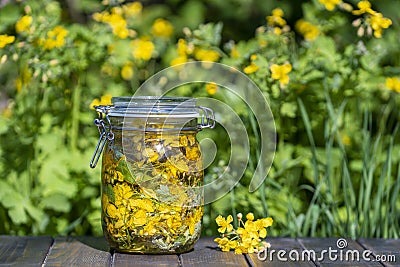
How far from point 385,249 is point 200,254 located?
0.54 m

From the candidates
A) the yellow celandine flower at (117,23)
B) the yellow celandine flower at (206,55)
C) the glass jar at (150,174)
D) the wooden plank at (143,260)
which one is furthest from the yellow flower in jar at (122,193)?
the yellow celandine flower at (206,55)

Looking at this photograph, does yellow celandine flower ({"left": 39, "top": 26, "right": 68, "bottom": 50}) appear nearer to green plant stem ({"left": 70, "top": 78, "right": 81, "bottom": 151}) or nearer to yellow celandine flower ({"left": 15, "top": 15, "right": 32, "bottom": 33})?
yellow celandine flower ({"left": 15, "top": 15, "right": 32, "bottom": 33})

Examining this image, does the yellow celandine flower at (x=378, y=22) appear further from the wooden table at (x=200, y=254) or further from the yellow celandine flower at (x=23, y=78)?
the yellow celandine flower at (x=23, y=78)

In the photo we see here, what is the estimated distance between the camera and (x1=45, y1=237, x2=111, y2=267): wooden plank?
1907 millimetres

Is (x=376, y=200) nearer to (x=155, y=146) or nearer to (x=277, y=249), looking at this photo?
(x=277, y=249)

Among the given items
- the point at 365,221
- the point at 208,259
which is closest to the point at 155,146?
the point at 208,259

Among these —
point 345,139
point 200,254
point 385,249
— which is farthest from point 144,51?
point 385,249

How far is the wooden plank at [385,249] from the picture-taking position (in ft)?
6.46

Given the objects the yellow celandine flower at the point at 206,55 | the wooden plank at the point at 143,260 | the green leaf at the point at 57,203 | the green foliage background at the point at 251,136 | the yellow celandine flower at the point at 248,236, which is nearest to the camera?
the wooden plank at the point at 143,260

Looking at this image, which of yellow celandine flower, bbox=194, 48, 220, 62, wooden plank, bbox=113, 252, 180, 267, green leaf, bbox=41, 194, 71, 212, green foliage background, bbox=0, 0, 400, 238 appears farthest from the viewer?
yellow celandine flower, bbox=194, 48, 220, 62

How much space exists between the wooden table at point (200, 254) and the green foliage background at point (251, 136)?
266mm

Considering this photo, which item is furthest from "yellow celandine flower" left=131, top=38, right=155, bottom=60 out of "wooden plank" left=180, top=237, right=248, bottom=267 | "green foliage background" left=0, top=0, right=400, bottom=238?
"wooden plank" left=180, top=237, right=248, bottom=267

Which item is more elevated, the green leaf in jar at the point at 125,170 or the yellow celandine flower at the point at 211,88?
the yellow celandine flower at the point at 211,88

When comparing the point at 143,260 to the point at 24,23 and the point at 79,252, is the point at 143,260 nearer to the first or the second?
the point at 79,252
